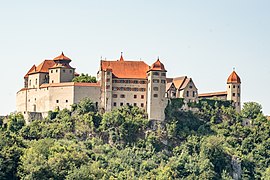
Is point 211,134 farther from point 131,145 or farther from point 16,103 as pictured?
point 16,103

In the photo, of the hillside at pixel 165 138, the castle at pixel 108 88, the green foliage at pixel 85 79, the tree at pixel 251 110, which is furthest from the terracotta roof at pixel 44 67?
the tree at pixel 251 110

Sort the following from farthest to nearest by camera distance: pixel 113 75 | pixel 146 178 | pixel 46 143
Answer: pixel 113 75, pixel 146 178, pixel 46 143

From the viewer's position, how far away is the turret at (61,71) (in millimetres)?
120562

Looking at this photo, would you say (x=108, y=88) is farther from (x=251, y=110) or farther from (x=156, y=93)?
(x=251, y=110)

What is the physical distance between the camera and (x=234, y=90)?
12700 cm

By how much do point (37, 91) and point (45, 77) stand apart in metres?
2.53

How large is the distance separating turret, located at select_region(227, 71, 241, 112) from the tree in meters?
1.02

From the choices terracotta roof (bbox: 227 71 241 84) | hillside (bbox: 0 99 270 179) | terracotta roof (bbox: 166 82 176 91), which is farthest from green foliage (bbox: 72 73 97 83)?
terracotta roof (bbox: 227 71 241 84)

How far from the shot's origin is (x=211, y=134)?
402 ft

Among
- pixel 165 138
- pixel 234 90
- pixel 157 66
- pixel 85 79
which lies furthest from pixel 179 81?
pixel 85 79

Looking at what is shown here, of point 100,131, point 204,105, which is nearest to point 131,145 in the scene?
point 100,131

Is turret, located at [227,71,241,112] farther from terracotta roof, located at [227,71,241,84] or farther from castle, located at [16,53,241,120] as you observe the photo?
castle, located at [16,53,241,120]

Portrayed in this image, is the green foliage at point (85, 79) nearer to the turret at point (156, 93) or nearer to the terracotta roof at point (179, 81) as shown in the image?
the turret at point (156, 93)

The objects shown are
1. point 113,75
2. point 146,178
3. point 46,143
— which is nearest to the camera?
point 46,143
